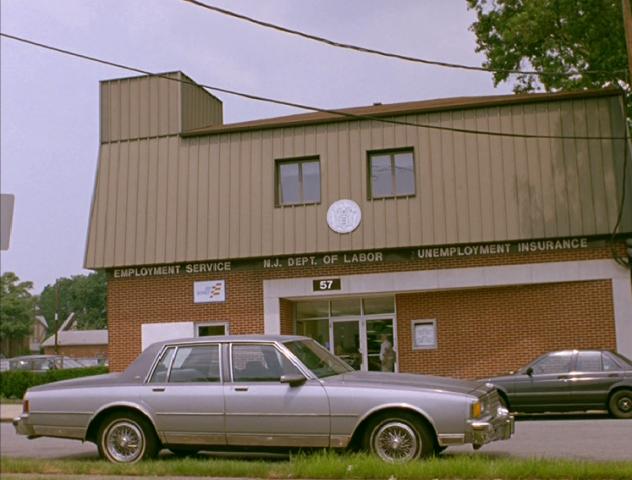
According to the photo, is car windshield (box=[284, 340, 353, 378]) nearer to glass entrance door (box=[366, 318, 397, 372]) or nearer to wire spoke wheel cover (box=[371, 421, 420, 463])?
wire spoke wheel cover (box=[371, 421, 420, 463])

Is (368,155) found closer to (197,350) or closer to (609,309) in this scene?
(609,309)

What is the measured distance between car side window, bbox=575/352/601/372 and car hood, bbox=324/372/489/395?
6.83 metres

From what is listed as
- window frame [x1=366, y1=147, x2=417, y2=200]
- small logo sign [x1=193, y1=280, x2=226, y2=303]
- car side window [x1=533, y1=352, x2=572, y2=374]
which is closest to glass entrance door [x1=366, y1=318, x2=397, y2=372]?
window frame [x1=366, y1=147, x2=417, y2=200]

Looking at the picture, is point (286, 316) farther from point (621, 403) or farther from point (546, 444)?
point (546, 444)

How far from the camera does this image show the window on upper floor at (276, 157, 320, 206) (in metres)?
23.8

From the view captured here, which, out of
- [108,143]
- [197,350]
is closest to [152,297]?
[108,143]

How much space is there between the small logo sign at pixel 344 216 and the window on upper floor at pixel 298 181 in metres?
0.68

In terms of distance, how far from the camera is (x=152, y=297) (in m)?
24.8

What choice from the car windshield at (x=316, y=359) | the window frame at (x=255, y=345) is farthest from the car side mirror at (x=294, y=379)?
the car windshield at (x=316, y=359)

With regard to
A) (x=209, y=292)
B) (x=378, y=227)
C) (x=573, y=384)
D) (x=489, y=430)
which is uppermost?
(x=378, y=227)

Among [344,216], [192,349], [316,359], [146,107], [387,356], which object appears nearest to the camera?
[316,359]

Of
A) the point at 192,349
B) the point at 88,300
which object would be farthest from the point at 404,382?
the point at 88,300

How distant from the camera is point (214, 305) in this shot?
2422 centimetres

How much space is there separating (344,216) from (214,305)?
4278 millimetres
